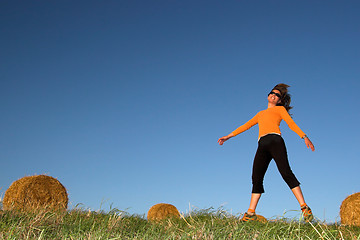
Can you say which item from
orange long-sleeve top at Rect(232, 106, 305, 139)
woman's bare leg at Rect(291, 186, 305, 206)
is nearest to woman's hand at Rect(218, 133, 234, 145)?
orange long-sleeve top at Rect(232, 106, 305, 139)

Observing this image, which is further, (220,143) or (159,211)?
(159,211)

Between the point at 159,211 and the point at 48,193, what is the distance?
4.23 meters

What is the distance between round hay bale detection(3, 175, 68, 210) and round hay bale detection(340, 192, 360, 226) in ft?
25.8

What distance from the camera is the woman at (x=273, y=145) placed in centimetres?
599

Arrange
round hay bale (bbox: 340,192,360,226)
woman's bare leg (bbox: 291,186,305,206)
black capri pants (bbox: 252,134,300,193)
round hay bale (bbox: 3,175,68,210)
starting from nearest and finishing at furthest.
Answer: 1. woman's bare leg (bbox: 291,186,305,206)
2. black capri pants (bbox: 252,134,300,193)
3. round hay bale (bbox: 3,175,68,210)
4. round hay bale (bbox: 340,192,360,226)

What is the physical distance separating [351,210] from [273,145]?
18.3 feet

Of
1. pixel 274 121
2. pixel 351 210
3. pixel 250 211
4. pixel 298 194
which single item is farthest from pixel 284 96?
pixel 351 210

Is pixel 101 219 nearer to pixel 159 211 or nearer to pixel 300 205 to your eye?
pixel 300 205

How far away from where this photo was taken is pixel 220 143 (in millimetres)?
6891

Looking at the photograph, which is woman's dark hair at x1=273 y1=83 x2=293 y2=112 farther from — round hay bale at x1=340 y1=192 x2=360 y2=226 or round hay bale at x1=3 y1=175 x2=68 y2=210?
round hay bale at x1=3 y1=175 x2=68 y2=210

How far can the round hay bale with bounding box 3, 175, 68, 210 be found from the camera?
374 inches

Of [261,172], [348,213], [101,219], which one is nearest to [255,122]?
[261,172]

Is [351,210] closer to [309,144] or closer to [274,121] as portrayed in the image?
[309,144]

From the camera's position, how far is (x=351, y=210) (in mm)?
10109
